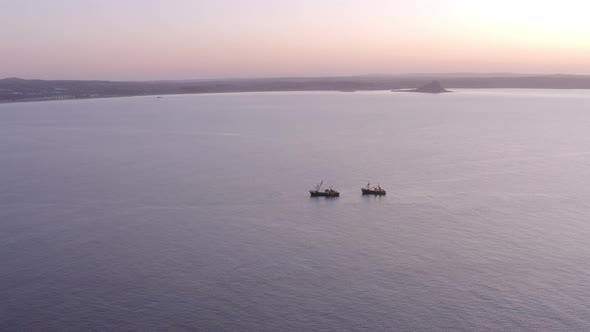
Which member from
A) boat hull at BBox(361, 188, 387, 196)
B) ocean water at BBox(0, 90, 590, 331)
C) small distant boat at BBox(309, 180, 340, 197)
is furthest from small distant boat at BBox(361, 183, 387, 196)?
small distant boat at BBox(309, 180, 340, 197)

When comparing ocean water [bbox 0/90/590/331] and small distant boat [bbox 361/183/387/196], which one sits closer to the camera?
ocean water [bbox 0/90/590/331]

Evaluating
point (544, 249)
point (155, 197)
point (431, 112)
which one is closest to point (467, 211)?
point (544, 249)

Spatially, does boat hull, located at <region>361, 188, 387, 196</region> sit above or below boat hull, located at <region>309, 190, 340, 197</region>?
above

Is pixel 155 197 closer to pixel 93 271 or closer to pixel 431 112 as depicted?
pixel 93 271

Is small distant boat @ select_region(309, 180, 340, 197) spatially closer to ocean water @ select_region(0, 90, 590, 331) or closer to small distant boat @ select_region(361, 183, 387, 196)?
ocean water @ select_region(0, 90, 590, 331)

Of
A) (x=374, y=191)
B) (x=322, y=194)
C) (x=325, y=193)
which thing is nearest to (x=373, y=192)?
(x=374, y=191)

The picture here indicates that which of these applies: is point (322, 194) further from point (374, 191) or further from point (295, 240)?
point (295, 240)

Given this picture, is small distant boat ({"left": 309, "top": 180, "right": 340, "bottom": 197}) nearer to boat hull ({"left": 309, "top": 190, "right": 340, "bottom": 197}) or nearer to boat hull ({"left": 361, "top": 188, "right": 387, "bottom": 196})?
boat hull ({"left": 309, "top": 190, "right": 340, "bottom": 197})

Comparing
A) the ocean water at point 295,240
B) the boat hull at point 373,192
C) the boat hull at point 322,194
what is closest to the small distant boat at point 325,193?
the boat hull at point 322,194
